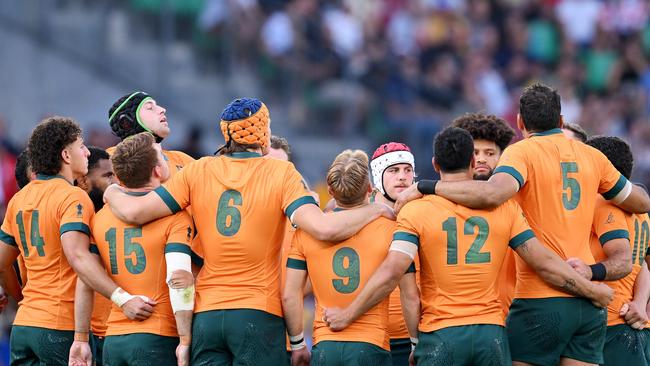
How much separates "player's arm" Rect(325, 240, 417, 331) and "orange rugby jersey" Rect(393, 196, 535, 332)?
11cm

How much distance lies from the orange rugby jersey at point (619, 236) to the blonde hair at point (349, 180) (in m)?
1.86

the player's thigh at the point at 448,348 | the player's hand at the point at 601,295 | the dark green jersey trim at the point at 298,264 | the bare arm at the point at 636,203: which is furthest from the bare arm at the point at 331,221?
the bare arm at the point at 636,203

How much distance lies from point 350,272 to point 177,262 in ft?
3.89

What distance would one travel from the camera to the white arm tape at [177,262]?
7957 millimetres

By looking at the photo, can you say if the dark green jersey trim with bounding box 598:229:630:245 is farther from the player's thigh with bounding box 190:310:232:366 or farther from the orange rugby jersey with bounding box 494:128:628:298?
the player's thigh with bounding box 190:310:232:366

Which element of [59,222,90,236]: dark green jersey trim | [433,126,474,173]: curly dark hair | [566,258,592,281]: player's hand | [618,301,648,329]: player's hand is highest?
[433,126,474,173]: curly dark hair

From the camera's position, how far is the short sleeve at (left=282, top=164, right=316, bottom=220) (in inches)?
315

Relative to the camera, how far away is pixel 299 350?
8.14 meters

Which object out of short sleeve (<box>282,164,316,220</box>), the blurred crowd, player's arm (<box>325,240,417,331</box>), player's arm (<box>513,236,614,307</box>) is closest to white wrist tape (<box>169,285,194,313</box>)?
short sleeve (<box>282,164,316,220</box>)

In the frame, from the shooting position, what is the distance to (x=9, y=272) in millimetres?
9281

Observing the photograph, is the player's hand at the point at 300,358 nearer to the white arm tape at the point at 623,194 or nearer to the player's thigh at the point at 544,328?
the player's thigh at the point at 544,328

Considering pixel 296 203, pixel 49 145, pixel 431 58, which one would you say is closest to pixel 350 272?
pixel 296 203

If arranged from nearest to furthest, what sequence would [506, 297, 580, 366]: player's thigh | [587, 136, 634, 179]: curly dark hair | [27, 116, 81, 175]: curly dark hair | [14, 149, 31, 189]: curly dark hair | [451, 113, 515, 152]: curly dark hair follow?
[506, 297, 580, 366]: player's thigh < [27, 116, 81, 175]: curly dark hair < [587, 136, 634, 179]: curly dark hair < [451, 113, 515, 152]: curly dark hair < [14, 149, 31, 189]: curly dark hair

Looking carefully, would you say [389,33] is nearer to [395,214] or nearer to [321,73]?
[321,73]
